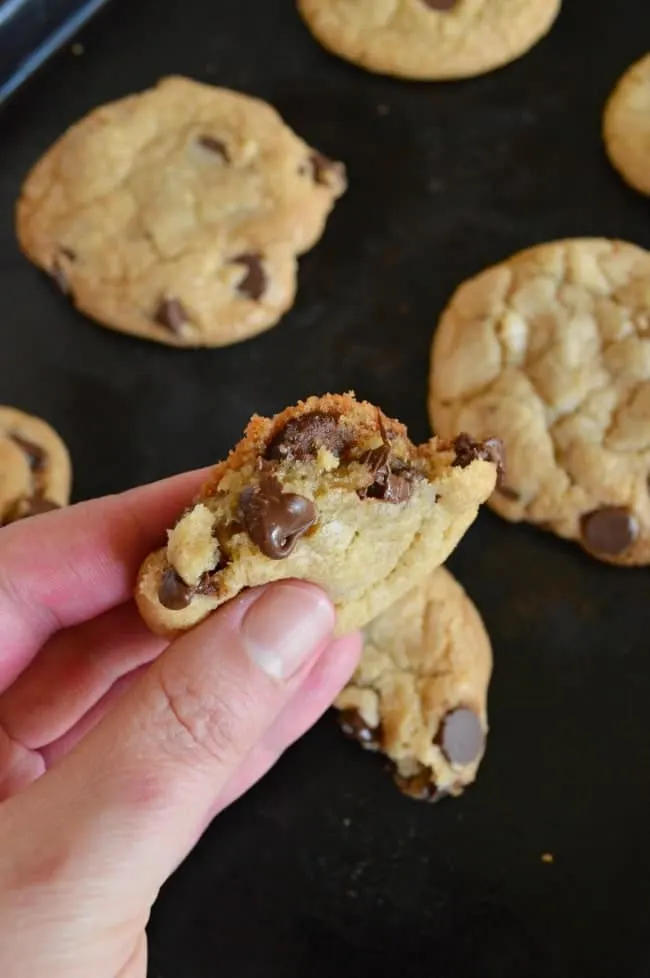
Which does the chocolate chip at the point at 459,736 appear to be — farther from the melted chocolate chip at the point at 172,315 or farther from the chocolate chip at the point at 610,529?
the melted chocolate chip at the point at 172,315

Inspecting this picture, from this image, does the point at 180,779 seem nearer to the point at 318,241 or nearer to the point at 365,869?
the point at 365,869

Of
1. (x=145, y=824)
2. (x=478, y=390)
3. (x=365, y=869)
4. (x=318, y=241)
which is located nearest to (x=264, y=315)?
(x=318, y=241)

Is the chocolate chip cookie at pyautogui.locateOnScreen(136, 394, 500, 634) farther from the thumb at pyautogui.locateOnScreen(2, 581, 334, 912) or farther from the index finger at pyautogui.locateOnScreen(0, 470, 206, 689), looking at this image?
the index finger at pyautogui.locateOnScreen(0, 470, 206, 689)

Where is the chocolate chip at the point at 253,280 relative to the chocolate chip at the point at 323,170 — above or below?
below

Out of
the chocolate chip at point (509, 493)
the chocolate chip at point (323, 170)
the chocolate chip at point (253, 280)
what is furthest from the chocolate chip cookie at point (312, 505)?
the chocolate chip at point (323, 170)

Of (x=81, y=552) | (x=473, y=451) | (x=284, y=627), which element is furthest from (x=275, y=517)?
(x=81, y=552)

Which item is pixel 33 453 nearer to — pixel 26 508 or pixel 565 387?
pixel 26 508
